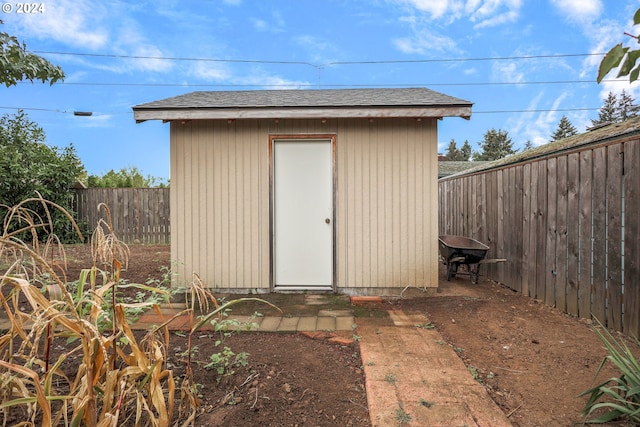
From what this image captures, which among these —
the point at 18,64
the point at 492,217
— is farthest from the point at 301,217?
the point at 18,64

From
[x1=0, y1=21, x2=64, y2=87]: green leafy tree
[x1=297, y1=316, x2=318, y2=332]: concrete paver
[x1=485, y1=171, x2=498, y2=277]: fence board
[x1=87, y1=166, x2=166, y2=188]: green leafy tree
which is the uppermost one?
[x1=0, y1=21, x2=64, y2=87]: green leafy tree

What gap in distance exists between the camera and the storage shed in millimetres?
4262

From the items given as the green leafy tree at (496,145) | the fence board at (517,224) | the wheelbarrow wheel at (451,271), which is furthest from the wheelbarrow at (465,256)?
the green leafy tree at (496,145)

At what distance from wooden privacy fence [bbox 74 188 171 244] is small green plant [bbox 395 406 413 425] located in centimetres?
896

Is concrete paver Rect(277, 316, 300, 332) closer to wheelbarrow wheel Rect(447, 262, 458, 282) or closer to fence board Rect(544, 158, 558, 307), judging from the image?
wheelbarrow wheel Rect(447, 262, 458, 282)

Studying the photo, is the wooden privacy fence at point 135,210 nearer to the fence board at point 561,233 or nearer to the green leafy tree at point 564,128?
the fence board at point 561,233

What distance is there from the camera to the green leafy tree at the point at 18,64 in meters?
5.09

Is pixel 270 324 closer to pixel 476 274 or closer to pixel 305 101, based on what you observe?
pixel 305 101

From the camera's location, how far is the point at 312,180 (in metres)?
4.39

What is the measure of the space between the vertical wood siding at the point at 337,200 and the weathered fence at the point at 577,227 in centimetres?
119

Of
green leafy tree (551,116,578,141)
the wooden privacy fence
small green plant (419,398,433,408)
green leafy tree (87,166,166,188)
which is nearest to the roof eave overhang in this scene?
small green plant (419,398,433,408)

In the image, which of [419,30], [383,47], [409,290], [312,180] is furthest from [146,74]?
[409,290]

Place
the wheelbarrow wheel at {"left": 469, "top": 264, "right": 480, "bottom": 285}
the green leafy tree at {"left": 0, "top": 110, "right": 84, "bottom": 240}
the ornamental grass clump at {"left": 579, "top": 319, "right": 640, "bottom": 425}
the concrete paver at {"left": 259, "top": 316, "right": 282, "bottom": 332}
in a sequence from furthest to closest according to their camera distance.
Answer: the green leafy tree at {"left": 0, "top": 110, "right": 84, "bottom": 240} → the wheelbarrow wheel at {"left": 469, "top": 264, "right": 480, "bottom": 285} → the concrete paver at {"left": 259, "top": 316, "right": 282, "bottom": 332} → the ornamental grass clump at {"left": 579, "top": 319, "right": 640, "bottom": 425}

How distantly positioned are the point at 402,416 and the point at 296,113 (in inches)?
130
